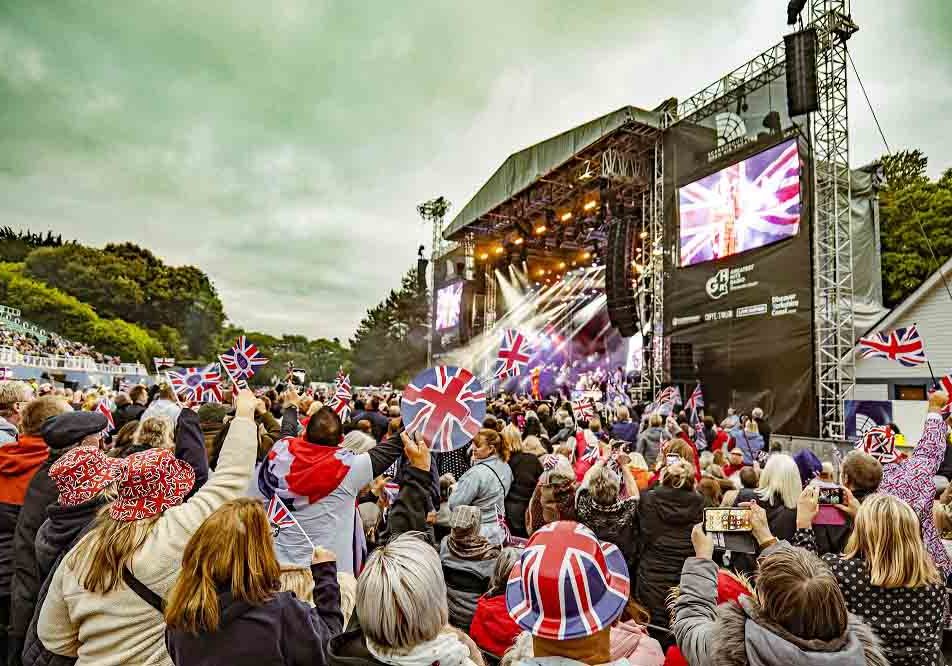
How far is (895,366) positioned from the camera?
13.5m

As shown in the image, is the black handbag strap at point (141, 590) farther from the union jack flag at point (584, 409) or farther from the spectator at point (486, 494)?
the union jack flag at point (584, 409)

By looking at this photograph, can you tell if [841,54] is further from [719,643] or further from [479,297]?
[479,297]

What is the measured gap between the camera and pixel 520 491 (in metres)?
4.30

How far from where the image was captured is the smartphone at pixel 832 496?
2889 mm

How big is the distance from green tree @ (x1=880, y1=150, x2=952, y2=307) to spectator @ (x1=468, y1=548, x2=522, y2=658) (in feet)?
67.6

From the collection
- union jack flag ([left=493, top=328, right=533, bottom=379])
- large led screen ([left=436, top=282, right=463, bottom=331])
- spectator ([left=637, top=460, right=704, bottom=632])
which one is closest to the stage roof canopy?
large led screen ([left=436, top=282, right=463, bottom=331])

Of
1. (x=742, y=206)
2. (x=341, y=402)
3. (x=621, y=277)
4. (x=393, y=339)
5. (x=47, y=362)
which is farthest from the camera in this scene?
(x=393, y=339)

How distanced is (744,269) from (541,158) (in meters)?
7.57

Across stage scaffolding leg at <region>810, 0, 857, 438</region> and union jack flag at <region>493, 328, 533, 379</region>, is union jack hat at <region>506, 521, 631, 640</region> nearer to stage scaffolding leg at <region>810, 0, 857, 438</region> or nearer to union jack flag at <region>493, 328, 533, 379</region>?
union jack flag at <region>493, 328, 533, 379</region>

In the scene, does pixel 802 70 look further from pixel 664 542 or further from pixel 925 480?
pixel 664 542

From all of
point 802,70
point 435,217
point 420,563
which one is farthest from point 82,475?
point 435,217

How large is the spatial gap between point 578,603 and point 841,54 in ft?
39.6

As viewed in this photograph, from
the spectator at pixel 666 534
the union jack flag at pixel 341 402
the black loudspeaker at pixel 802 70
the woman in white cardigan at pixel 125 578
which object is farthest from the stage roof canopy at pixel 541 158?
the woman in white cardigan at pixel 125 578

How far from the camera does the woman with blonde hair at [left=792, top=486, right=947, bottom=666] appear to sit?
6.72 ft
